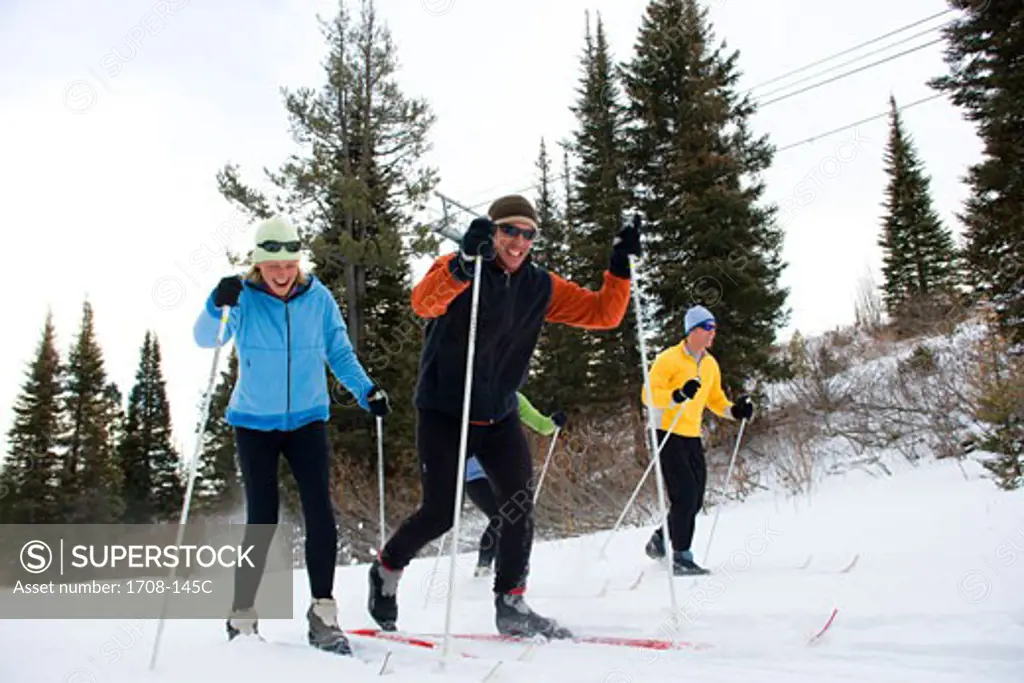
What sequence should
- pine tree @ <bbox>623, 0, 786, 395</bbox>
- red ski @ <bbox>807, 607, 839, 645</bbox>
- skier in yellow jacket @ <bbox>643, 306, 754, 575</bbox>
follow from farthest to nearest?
pine tree @ <bbox>623, 0, 786, 395</bbox>, skier in yellow jacket @ <bbox>643, 306, 754, 575</bbox>, red ski @ <bbox>807, 607, 839, 645</bbox>

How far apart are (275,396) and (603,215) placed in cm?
1650

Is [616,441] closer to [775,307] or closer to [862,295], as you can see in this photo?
[775,307]

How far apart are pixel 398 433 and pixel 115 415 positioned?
89.5 feet

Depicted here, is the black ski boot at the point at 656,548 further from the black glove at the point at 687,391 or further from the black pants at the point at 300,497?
the black pants at the point at 300,497

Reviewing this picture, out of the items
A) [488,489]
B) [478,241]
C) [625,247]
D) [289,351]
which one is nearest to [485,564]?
[488,489]

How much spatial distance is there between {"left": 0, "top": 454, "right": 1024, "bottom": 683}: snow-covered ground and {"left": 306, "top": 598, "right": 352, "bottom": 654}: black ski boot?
0.30 ft

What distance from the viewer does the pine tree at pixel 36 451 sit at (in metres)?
30.4

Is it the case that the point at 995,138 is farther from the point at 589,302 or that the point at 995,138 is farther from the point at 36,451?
the point at 36,451

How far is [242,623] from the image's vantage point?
310 centimetres

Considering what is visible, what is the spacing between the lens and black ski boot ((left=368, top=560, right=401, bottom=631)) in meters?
3.51

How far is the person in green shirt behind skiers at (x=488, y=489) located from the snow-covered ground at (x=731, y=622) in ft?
0.67

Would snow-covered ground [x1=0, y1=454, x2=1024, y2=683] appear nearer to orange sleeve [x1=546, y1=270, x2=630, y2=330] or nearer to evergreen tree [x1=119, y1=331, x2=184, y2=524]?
orange sleeve [x1=546, y1=270, x2=630, y2=330]

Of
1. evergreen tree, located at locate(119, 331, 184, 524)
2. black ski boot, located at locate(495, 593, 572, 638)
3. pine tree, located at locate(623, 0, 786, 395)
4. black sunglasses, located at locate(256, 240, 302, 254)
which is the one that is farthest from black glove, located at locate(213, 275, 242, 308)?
evergreen tree, located at locate(119, 331, 184, 524)

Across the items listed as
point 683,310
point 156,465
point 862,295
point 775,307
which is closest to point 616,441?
point 683,310
